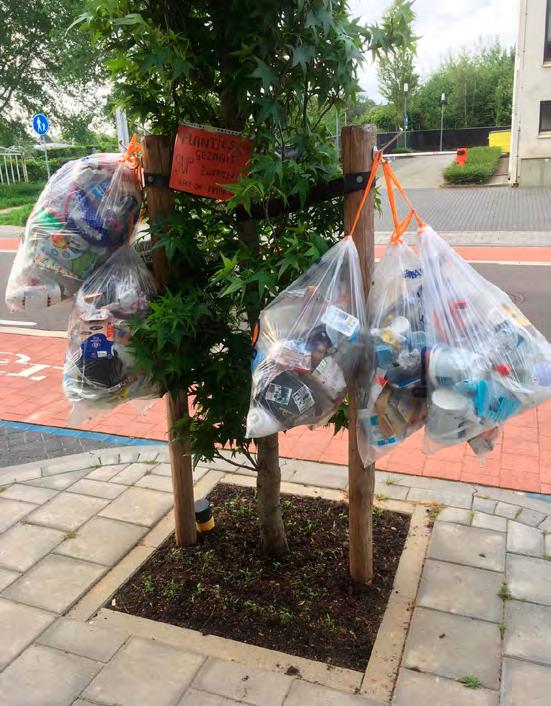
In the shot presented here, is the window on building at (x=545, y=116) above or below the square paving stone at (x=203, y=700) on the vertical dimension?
above

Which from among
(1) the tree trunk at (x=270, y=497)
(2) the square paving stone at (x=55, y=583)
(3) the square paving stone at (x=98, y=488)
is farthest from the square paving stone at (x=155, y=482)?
(1) the tree trunk at (x=270, y=497)

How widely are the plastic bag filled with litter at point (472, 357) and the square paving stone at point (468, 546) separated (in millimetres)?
1076

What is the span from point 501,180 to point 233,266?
72.0 feet

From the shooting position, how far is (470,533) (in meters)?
3.30

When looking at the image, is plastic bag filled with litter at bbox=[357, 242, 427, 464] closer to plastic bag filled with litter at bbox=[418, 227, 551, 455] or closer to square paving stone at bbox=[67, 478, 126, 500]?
plastic bag filled with litter at bbox=[418, 227, 551, 455]

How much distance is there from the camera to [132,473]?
4094mm

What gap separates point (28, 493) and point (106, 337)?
188 cm

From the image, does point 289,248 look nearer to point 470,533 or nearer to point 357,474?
point 357,474

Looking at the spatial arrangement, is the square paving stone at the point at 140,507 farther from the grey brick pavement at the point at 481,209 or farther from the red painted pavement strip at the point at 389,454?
the grey brick pavement at the point at 481,209

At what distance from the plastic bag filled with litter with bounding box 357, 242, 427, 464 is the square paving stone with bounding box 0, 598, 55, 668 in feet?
5.36

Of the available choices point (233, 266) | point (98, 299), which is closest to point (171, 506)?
point (98, 299)

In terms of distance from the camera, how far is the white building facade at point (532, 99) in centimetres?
1789

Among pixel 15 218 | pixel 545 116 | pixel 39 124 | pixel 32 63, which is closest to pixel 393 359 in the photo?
pixel 39 124

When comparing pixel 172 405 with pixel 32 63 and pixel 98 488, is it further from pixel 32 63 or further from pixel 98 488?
pixel 32 63
